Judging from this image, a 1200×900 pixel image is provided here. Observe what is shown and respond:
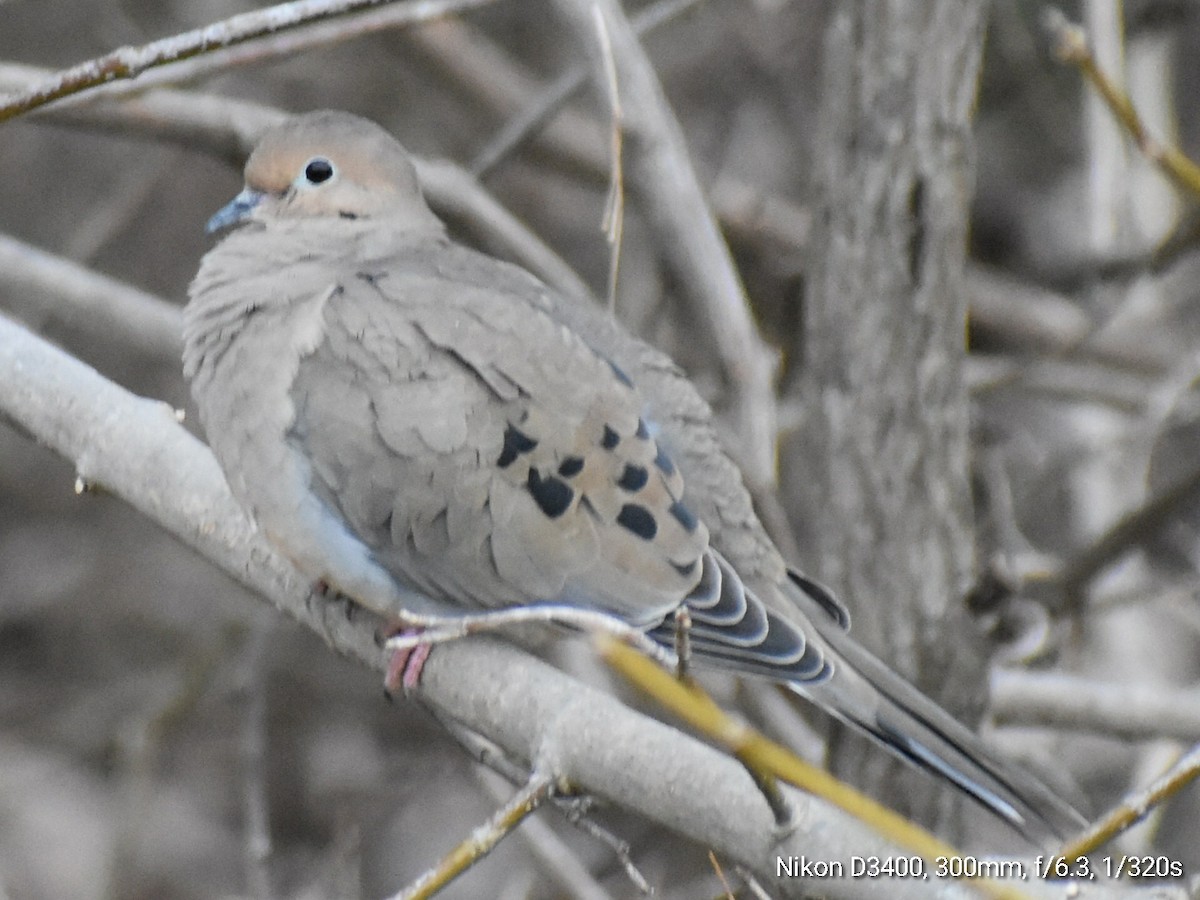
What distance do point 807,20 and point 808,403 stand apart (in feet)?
7.75

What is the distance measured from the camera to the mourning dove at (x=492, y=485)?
2.62 metres

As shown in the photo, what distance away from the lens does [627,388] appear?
2779mm

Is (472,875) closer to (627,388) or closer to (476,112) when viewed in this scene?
(476,112)

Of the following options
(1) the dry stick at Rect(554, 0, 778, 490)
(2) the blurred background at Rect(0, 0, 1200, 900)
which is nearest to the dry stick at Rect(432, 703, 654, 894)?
(1) the dry stick at Rect(554, 0, 778, 490)

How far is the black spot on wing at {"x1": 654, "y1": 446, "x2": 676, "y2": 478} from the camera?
273cm

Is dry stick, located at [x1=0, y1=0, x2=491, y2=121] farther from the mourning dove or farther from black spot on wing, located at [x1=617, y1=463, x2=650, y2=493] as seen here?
black spot on wing, located at [x1=617, y1=463, x2=650, y2=493]

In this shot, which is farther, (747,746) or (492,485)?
(492,485)

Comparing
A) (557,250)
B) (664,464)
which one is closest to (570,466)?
(664,464)

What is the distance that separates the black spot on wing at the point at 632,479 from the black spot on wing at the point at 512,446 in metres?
0.16

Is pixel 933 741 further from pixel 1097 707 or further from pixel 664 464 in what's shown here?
pixel 1097 707

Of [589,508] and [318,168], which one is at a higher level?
[318,168]

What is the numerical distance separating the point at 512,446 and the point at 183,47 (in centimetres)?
93

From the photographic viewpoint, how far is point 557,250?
18.0ft

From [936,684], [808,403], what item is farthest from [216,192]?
[936,684]
